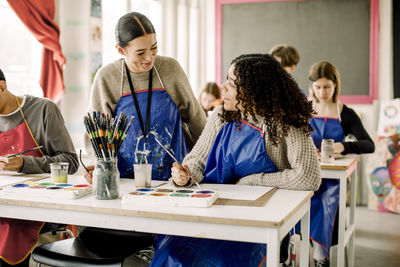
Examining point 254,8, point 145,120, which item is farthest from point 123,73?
point 254,8

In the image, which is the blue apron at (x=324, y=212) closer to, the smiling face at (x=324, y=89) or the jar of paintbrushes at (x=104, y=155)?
the smiling face at (x=324, y=89)

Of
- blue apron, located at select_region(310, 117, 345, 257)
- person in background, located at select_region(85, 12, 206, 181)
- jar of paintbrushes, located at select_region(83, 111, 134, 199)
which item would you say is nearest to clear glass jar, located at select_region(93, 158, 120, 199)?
jar of paintbrushes, located at select_region(83, 111, 134, 199)

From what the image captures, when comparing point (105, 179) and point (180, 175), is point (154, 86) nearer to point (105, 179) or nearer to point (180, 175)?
point (180, 175)

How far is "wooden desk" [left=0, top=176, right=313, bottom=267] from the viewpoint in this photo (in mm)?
1356

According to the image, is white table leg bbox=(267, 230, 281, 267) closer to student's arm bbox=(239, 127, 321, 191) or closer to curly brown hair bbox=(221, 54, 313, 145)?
student's arm bbox=(239, 127, 321, 191)

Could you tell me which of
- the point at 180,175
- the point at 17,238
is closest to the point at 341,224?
the point at 180,175

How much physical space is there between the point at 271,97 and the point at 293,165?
30cm

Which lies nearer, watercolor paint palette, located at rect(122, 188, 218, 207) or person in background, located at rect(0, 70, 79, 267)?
watercolor paint palette, located at rect(122, 188, 218, 207)

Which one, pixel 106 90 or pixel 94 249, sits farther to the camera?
pixel 106 90

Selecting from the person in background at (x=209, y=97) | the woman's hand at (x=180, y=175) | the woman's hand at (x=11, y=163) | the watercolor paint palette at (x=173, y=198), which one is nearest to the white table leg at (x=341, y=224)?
the woman's hand at (x=180, y=175)

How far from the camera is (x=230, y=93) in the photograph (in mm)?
1994

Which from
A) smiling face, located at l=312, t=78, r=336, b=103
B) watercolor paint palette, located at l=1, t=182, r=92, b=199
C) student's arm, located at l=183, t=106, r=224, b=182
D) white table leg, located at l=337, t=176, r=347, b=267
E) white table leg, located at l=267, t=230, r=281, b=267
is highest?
smiling face, located at l=312, t=78, r=336, b=103

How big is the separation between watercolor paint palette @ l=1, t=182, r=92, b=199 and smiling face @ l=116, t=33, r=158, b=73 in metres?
0.69

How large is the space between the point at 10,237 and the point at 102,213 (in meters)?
0.76
